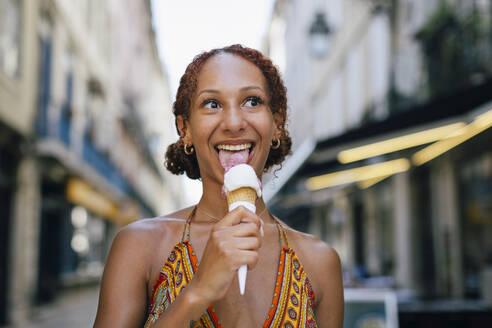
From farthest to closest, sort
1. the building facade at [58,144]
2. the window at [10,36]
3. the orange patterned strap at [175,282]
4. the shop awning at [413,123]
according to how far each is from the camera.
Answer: the building facade at [58,144], the window at [10,36], the shop awning at [413,123], the orange patterned strap at [175,282]

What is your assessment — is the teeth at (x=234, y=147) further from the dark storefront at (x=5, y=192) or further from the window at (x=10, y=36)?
the dark storefront at (x=5, y=192)

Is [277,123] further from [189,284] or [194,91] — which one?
[189,284]

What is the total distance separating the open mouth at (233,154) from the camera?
1.64m

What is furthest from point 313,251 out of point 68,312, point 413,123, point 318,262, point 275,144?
point 68,312

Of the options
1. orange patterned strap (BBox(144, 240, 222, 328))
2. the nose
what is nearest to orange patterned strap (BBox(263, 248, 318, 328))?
orange patterned strap (BBox(144, 240, 222, 328))

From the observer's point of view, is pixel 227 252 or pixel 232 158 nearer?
pixel 227 252

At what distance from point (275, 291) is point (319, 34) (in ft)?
29.9

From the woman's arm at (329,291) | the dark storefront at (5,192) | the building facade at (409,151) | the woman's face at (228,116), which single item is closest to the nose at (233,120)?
the woman's face at (228,116)

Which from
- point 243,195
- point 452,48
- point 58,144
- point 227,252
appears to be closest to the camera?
point 227,252

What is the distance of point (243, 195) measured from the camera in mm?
1435

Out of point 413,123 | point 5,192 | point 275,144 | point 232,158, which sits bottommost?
point 232,158

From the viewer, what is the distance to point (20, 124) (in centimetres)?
1254

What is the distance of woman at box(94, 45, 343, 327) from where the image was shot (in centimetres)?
157

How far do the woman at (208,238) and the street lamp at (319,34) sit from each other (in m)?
8.70
